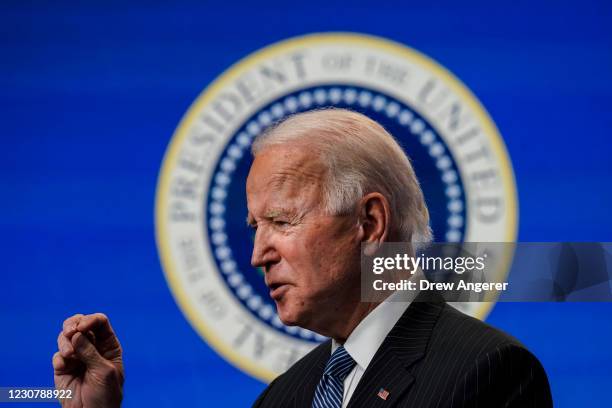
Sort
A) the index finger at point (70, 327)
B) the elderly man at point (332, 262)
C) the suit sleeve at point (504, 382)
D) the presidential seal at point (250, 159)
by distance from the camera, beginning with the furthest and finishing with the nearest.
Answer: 1. the presidential seal at point (250, 159)
2. the index finger at point (70, 327)
3. the elderly man at point (332, 262)
4. the suit sleeve at point (504, 382)

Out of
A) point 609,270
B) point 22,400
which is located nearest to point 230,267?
point 22,400

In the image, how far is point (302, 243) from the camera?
1758 millimetres

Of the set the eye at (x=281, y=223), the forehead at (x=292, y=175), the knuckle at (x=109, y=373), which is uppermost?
the forehead at (x=292, y=175)

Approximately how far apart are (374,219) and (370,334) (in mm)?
211

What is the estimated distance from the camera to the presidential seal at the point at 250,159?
262 cm

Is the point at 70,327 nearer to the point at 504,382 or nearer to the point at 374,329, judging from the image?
the point at 374,329

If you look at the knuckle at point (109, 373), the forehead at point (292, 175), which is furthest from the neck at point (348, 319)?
the knuckle at point (109, 373)

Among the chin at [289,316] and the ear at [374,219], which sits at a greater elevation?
the ear at [374,219]

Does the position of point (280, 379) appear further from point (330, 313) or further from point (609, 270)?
point (609, 270)

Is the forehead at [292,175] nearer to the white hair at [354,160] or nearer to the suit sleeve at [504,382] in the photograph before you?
the white hair at [354,160]

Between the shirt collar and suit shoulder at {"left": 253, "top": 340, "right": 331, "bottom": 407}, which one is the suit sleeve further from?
suit shoulder at {"left": 253, "top": 340, "right": 331, "bottom": 407}

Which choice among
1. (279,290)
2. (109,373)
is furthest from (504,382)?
(109,373)

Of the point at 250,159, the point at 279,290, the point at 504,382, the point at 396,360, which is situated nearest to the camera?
the point at 504,382

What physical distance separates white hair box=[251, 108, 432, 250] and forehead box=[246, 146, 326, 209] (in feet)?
0.05
